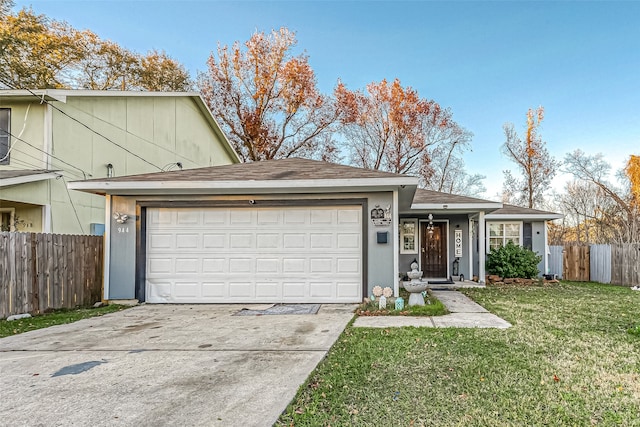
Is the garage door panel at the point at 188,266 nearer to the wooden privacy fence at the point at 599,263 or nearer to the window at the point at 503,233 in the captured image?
the window at the point at 503,233

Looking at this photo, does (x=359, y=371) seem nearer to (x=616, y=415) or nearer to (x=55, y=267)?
(x=616, y=415)

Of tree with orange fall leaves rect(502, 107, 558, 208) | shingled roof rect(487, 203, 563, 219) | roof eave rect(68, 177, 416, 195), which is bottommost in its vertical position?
shingled roof rect(487, 203, 563, 219)

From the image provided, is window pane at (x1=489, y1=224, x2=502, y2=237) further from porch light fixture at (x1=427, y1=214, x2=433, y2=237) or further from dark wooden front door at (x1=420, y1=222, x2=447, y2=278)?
porch light fixture at (x1=427, y1=214, x2=433, y2=237)

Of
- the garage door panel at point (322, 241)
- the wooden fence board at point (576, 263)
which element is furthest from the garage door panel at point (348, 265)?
the wooden fence board at point (576, 263)

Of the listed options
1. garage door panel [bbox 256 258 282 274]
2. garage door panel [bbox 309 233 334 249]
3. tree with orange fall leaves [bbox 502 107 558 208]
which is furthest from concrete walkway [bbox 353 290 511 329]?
tree with orange fall leaves [bbox 502 107 558 208]

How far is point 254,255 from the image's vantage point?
8.17m

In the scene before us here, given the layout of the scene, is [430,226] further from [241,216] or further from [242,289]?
[242,289]

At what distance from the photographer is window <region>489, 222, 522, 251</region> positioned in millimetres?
13984

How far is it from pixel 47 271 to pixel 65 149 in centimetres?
446

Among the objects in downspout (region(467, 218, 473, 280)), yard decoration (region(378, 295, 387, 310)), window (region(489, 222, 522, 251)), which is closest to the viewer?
yard decoration (region(378, 295, 387, 310))

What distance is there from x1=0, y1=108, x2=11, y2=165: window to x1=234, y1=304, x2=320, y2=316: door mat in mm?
7515

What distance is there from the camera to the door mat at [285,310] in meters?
7.04

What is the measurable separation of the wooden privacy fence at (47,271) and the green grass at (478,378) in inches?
213

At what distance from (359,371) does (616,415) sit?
1951 millimetres
